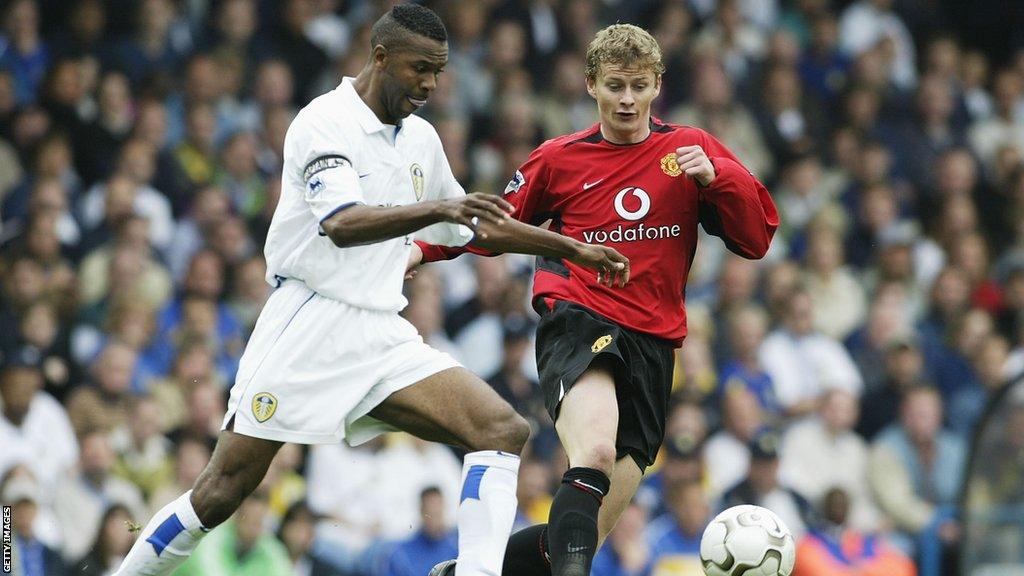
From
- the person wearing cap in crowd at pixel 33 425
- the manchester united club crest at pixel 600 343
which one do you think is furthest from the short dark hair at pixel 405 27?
the person wearing cap in crowd at pixel 33 425

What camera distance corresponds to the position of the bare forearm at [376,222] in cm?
560

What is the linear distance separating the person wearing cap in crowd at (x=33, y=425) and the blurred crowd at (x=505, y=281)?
0.02 metres

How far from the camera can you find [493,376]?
1067 cm

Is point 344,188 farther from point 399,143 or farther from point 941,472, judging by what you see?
point 941,472

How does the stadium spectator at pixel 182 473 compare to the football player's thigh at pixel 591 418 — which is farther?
the stadium spectator at pixel 182 473

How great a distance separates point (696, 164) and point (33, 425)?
5.07 metres

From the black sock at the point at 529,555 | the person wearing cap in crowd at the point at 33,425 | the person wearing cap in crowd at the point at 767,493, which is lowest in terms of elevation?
the person wearing cap in crowd at the point at 767,493

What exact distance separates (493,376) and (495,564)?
486 cm

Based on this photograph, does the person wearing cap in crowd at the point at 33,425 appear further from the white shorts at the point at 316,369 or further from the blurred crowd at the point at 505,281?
the white shorts at the point at 316,369

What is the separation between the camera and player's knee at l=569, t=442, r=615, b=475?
5.94 m

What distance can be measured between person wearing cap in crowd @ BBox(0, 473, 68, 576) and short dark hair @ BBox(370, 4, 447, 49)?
363cm

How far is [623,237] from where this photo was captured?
6.33 meters

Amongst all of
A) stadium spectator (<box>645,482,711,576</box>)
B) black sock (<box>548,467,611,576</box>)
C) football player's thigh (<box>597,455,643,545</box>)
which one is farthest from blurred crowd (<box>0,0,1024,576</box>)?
black sock (<box>548,467,611,576</box>)

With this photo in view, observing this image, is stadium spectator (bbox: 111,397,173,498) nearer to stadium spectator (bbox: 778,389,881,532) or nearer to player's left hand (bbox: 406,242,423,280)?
player's left hand (bbox: 406,242,423,280)
